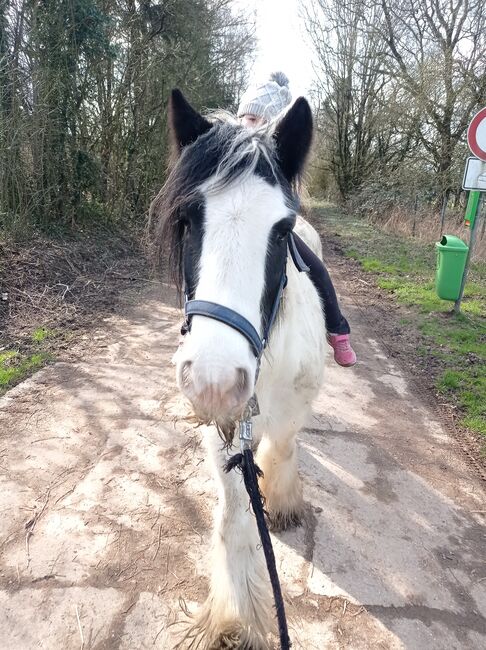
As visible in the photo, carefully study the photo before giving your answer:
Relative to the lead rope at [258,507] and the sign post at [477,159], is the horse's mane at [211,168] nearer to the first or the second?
the lead rope at [258,507]

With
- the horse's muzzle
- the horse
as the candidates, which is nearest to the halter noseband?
the horse

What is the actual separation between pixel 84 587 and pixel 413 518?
6.01 feet

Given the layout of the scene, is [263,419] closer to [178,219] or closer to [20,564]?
[178,219]

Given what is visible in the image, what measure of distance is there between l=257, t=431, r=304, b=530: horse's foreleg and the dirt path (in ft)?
0.29

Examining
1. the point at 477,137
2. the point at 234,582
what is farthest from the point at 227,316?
the point at 477,137

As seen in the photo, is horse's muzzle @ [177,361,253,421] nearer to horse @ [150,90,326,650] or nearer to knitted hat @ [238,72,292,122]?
horse @ [150,90,326,650]

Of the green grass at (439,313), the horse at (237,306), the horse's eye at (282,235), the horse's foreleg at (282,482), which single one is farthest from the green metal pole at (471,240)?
the horse's eye at (282,235)

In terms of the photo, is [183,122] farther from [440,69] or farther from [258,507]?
[440,69]

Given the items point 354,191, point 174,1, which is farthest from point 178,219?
point 354,191

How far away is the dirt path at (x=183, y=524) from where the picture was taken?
75.5 inches

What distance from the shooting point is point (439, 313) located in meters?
5.79

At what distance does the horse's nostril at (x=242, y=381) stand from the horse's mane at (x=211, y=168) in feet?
2.14

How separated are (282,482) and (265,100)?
276 cm

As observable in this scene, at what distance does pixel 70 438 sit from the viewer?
307cm
